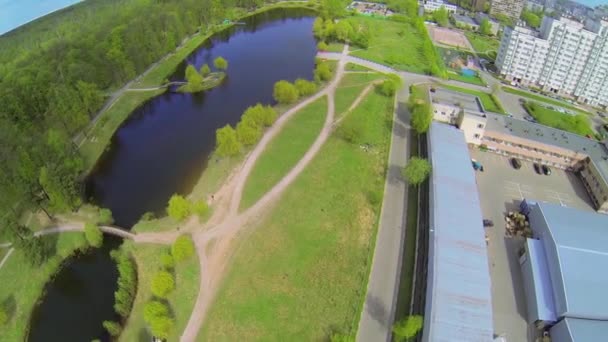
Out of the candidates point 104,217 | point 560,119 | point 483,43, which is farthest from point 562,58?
point 104,217

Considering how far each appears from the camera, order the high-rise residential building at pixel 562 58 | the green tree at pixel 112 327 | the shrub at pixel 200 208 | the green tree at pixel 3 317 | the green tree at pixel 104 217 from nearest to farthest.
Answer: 1. the green tree at pixel 3 317
2. the green tree at pixel 112 327
3. the shrub at pixel 200 208
4. the green tree at pixel 104 217
5. the high-rise residential building at pixel 562 58

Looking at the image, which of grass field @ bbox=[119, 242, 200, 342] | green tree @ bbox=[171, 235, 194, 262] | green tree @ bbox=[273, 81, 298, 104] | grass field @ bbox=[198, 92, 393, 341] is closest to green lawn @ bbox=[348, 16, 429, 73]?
green tree @ bbox=[273, 81, 298, 104]

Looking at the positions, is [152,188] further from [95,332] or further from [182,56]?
[182,56]

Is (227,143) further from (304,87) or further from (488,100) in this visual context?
(488,100)

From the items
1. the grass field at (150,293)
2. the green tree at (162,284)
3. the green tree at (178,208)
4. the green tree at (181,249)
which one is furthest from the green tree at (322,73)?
the green tree at (162,284)

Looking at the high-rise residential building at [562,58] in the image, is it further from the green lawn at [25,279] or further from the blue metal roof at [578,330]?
the green lawn at [25,279]

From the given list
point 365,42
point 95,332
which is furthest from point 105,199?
point 365,42
